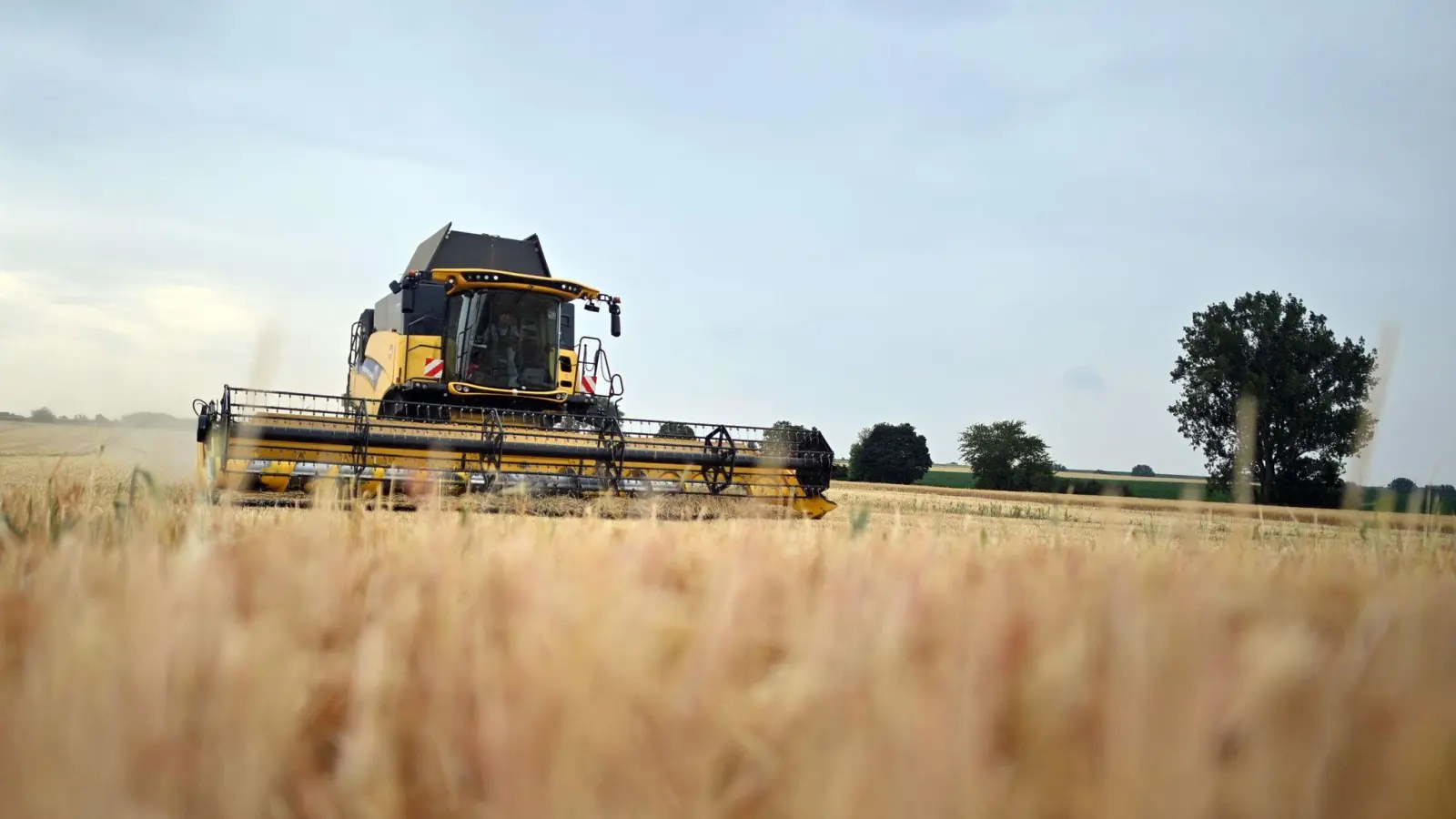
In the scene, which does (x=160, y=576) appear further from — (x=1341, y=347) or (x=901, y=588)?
(x=1341, y=347)

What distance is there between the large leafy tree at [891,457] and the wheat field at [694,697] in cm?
6476

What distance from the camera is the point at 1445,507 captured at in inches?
120

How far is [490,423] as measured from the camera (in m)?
11.3

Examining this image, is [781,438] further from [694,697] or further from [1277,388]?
[1277,388]

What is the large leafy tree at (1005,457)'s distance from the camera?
64.4m

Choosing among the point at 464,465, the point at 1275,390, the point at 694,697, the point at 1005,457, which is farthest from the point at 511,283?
the point at 1005,457

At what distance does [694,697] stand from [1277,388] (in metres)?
58.0

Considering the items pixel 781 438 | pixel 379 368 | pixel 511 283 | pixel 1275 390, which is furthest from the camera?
pixel 1275 390

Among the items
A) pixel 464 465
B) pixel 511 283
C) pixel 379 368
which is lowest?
pixel 464 465

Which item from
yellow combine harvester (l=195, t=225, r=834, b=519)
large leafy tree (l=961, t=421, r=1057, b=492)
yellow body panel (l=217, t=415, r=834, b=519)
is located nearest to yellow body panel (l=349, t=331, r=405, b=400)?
yellow combine harvester (l=195, t=225, r=834, b=519)

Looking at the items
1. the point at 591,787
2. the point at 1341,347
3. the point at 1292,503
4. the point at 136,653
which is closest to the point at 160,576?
the point at 136,653

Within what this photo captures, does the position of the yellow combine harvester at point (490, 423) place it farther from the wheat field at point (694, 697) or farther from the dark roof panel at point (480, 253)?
the wheat field at point (694, 697)

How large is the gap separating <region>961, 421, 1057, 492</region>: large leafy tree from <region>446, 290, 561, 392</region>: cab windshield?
47.0 meters

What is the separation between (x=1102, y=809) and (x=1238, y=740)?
0.19m
